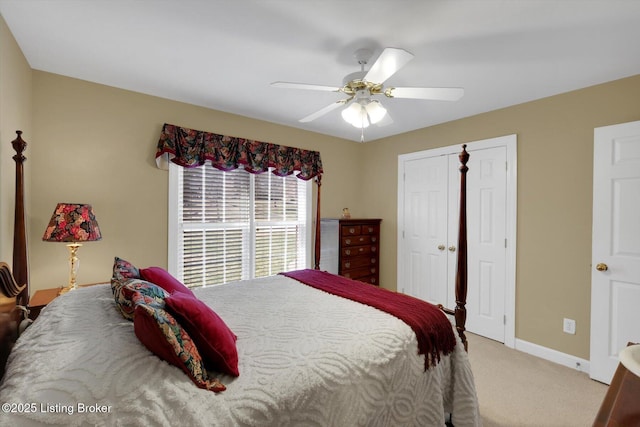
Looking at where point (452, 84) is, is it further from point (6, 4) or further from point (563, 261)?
point (6, 4)

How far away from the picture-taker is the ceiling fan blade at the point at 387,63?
1.47m

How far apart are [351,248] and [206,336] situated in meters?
2.92

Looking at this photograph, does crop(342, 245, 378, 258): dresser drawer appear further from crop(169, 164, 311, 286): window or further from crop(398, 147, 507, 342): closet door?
crop(169, 164, 311, 286): window

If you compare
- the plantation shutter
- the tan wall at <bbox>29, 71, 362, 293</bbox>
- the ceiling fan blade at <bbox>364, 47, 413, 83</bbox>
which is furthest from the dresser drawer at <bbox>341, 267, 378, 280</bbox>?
the ceiling fan blade at <bbox>364, 47, 413, 83</bbox>

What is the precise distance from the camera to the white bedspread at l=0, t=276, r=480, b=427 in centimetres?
79

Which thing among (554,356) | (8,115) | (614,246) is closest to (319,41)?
(8,115)

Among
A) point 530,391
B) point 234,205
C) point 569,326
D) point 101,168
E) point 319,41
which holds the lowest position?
point 530,391

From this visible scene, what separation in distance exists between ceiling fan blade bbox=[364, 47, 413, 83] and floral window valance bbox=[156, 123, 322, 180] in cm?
146

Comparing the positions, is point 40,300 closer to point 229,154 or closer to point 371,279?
point 229,154

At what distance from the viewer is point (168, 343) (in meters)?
0.94

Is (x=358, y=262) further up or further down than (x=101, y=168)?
further down

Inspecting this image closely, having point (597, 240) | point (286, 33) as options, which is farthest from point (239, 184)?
point (597, 240)

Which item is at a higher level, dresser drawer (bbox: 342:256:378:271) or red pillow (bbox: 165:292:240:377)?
red pillow (bbox: 165:292:240:377)

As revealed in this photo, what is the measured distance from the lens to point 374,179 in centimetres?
442
